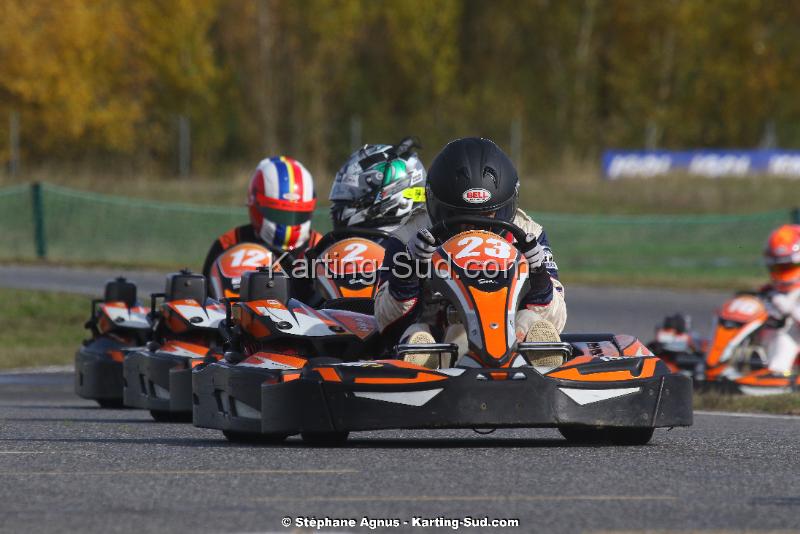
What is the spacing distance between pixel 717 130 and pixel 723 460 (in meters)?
49.8

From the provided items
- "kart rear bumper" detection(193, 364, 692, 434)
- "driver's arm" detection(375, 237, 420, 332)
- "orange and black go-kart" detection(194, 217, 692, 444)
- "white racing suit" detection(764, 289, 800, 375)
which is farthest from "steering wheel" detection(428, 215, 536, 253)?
"white racing suit" detection(764, 289, 800, 375)

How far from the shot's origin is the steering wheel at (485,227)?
26.5 feet

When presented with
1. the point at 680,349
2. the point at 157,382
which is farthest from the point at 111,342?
the point at 680,349

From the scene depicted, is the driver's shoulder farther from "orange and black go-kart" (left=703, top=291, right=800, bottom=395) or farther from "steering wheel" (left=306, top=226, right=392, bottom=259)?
"orange and black go-kart" (left=703, top=291, right=800, bottom=395)

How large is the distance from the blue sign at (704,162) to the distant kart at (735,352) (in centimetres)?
2667

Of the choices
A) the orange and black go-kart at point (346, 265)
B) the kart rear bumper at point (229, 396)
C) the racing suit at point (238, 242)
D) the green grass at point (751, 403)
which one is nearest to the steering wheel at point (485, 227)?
the kart rear bumper at point (229, 396)

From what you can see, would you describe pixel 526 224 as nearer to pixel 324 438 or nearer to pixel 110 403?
pixel 324 438

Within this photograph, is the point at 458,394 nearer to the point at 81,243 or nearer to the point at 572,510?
the point at 572,510

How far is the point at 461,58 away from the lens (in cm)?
5756

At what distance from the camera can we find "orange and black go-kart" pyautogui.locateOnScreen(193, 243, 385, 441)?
8.11 m

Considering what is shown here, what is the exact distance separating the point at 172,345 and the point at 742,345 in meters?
4.89

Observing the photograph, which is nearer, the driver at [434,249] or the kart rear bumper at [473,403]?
the kart rear bumper at [473,403]

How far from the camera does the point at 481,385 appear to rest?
7.37 meters

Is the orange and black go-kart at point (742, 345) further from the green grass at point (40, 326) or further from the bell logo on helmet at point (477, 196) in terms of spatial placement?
the green grass at point (40, 326)
